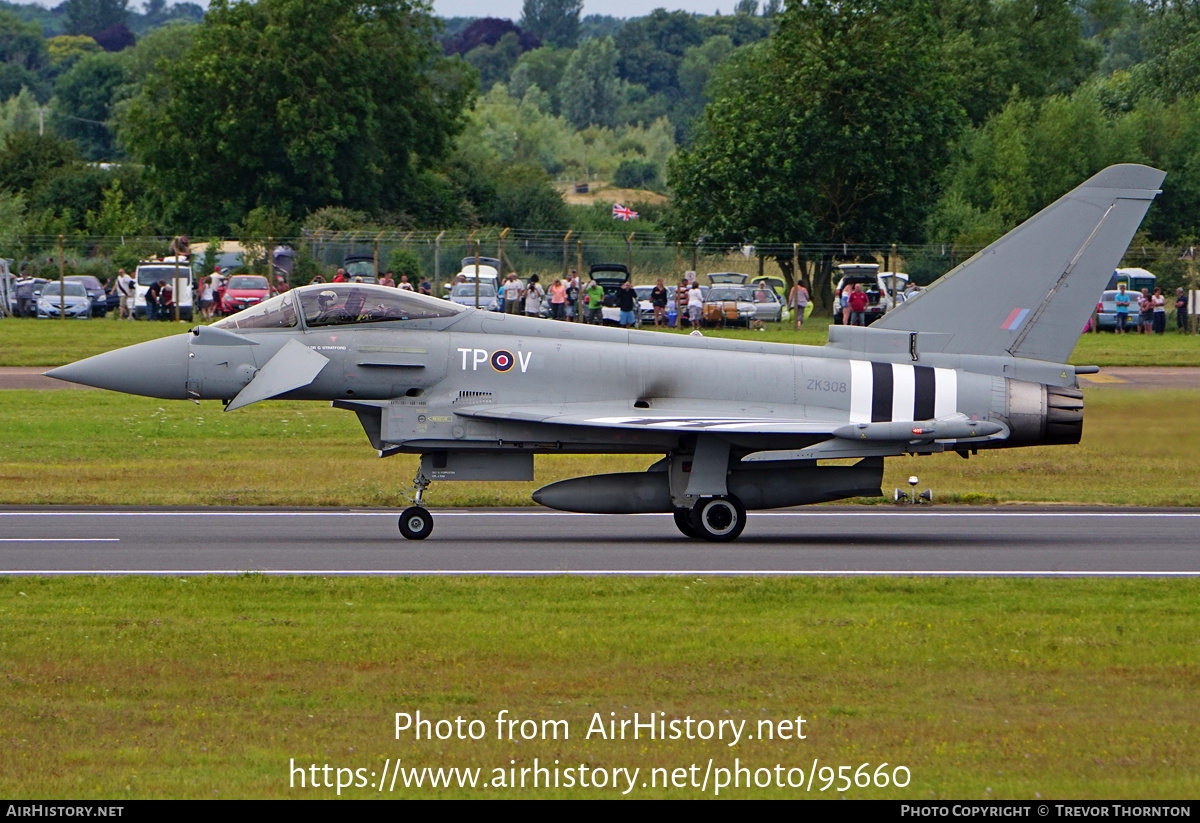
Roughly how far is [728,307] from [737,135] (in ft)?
40.3

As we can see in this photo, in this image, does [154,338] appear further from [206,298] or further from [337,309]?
[337,309]

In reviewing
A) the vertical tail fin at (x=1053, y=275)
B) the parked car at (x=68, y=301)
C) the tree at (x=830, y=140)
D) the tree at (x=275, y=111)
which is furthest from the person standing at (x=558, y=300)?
the tree at (x=275, y=111)

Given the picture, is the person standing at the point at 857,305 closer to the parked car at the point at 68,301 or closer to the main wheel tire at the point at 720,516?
the main wheel tire at the point at 720,516

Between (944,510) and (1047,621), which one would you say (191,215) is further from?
(1047,621)

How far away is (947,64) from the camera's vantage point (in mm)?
74250

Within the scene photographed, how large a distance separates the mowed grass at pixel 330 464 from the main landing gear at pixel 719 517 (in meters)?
3.97

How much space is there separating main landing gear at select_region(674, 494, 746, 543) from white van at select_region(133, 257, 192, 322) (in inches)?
1293

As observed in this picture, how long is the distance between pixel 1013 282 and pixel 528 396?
17.4 ft

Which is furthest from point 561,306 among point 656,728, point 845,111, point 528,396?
point 656,728

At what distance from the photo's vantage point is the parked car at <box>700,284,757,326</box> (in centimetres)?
4616

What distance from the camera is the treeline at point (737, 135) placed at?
183 ft

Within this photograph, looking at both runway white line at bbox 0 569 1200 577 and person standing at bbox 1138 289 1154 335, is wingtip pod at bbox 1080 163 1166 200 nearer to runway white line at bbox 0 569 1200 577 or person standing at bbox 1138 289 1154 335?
runway white line at bbox 0 569 1200 577

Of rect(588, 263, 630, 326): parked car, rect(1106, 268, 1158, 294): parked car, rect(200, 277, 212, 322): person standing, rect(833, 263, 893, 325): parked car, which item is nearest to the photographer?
rect(833, 263, 893, 325): parked car

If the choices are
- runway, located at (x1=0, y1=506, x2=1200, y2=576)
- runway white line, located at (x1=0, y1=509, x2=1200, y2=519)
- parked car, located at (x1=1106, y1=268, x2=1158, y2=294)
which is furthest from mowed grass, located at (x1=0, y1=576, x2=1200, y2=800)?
parked car, located at (x1=1106, y1=268, x2=1158, y2=294)
